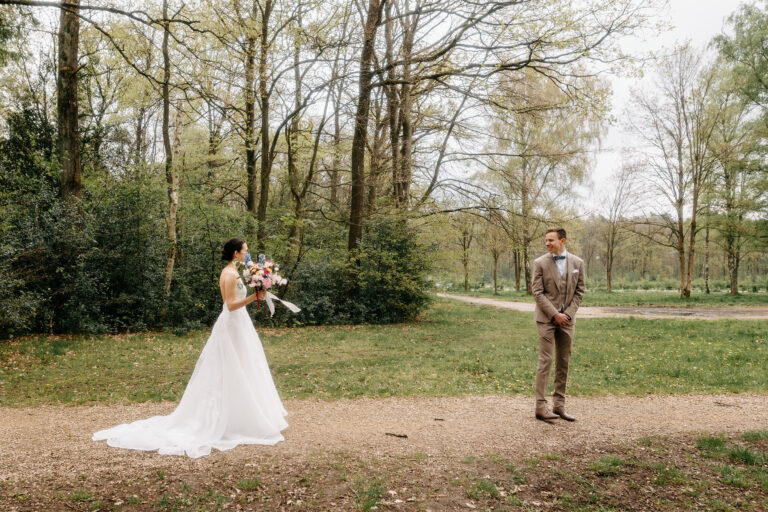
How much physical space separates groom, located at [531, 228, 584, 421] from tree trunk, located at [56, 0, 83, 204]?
1273 centimetres

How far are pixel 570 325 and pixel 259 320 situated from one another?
38.7 feet

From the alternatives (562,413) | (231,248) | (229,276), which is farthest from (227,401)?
(562,413)

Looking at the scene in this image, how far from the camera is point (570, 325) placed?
5.80 metres

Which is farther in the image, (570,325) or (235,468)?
(570,325)

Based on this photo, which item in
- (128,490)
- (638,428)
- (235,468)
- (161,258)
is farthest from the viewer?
(161,258)

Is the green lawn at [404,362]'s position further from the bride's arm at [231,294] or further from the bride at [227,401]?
the bride's arm at [231,294]

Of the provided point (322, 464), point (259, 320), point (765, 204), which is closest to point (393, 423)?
point (322, 464)

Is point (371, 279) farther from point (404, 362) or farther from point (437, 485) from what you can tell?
point (437, 485)

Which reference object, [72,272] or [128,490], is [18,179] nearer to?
[72,272]

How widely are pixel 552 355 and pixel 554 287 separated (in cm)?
90

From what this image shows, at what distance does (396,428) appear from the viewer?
18.4ft

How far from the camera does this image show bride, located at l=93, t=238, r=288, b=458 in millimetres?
5016

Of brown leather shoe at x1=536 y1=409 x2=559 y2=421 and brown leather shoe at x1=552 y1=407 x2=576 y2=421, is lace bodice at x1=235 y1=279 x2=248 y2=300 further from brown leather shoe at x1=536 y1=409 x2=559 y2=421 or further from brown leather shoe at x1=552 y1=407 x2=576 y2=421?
brown leather shoe at x1=552 y1=407 x2=576 y2=421

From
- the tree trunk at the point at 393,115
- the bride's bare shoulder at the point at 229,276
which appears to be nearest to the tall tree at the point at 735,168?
the tree trunk at the point at 393,115
